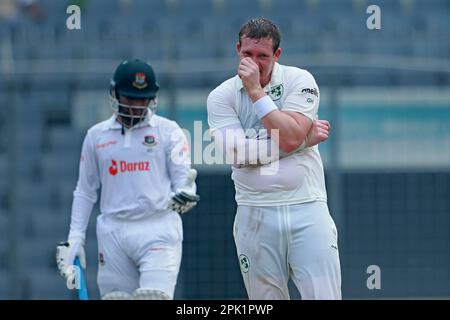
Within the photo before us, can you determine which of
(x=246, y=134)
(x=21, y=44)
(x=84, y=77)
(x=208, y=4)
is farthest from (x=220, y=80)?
(x=246, y=134)

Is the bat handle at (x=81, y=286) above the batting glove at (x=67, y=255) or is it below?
below

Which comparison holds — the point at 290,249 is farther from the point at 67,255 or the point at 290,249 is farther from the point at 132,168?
the point at 67,255

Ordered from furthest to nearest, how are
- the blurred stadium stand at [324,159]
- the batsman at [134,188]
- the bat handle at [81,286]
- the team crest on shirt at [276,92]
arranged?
the blurred stadium stand at [324,159] < the batsman at [134,188] < the bat handle at [81,286] < the team crest on shirt at [276,92]

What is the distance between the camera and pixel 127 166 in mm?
8320

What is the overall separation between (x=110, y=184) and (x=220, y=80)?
11.9 feet

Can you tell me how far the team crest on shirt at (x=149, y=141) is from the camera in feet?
27.4

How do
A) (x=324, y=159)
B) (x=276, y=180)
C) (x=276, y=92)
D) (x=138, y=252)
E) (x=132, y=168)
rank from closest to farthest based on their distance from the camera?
(x=276, y=180), (x=276, y=92), (x=138, y=252), (x=132, y=168), (x=324, y=159)

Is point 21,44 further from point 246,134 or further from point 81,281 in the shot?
point 246,134

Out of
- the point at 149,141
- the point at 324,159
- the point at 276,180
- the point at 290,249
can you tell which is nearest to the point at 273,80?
the point at 276,180

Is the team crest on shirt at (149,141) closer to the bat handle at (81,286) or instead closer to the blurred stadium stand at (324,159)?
the bat handle at (81,286)

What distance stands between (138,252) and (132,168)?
601mm

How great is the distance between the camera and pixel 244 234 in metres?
6.81

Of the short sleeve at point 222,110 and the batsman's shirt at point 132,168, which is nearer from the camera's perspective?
the short sleeve at point 222,110

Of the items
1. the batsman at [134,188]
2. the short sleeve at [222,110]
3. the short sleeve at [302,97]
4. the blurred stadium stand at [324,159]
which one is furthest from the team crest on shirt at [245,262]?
the blurred stadium stand at [324,159]
